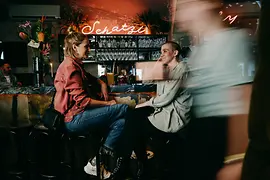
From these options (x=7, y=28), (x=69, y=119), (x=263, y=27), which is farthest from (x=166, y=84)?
(x=7, y=28)

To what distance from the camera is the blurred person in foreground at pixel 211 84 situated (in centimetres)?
143

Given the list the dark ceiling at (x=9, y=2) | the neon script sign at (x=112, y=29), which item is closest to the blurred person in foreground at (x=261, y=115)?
the neon script sign at (x=112, y=29)

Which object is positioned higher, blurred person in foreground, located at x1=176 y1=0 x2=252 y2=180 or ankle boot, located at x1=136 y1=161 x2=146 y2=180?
blurred person in foreground, located at x1=176 y1=0 x2=252 y2=180

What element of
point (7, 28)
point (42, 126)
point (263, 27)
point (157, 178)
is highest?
point (7, 28)

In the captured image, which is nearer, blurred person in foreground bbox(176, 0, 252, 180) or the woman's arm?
blurred person in foreground bbox(176, 0, 252, 180)

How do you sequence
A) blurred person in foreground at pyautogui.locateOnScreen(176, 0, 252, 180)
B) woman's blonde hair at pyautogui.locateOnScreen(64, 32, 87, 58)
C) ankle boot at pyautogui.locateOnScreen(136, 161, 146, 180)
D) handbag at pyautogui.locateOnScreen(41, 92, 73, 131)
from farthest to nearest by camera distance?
1. ankle boot at pyautogui.locateOnScreen(136, 161, 146, 180)
2. woman's blonde hair at pyautogui.locateOnScreen(64, 32, 87, 58)
3. handbag at pyautogui.locateOnScreen(41, 92, 73, 131)
4. blurred person in foreground at pyautogui.locateOnScreen(176, 0, 252, 180)

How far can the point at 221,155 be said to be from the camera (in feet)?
4.79

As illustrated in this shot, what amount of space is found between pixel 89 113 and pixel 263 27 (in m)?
1.95

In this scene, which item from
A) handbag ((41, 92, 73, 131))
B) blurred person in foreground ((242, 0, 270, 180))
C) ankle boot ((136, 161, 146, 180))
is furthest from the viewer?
ankle boot ((136, 161, 146, 180))

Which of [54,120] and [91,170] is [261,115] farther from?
[91,170]

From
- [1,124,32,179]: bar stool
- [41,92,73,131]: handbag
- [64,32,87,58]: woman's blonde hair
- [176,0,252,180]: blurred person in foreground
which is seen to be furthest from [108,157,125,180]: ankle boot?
[176,0,252,180]: blurred person in foreground

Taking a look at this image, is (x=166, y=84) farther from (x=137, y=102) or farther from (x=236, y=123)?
(x=236, y=123)

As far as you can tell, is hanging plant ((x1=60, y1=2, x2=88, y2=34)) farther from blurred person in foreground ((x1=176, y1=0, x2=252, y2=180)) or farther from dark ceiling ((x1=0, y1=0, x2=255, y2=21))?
blurred person in foreground ((x1=176, y1=0, x2=252, y2=180))

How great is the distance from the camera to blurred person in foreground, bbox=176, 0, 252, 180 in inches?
56.2
